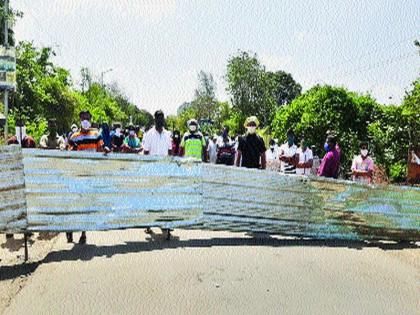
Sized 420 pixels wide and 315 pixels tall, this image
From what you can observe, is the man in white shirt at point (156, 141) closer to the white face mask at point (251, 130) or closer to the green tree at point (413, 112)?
the white face mask at point (251, 130)

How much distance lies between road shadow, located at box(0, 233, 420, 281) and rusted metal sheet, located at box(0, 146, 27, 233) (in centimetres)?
50

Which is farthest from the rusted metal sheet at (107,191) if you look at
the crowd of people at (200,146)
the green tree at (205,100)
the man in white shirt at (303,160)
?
the green tree at (205,100)

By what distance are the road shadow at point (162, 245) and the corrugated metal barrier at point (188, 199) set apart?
18cm

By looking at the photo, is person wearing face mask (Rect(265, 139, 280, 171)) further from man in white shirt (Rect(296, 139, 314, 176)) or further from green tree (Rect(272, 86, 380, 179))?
green tree (Rect(272, 86, 380, 179))

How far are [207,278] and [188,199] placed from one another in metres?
2.04

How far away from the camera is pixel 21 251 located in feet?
24.8

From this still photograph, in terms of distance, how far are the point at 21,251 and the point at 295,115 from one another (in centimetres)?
1954

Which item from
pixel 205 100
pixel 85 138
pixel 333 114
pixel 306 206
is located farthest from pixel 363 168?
pixel 205 100

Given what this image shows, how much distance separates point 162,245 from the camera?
7.61 m

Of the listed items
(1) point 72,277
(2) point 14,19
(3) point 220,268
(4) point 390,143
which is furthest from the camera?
(2) point 14,19

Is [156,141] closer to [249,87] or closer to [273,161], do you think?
[273,161]

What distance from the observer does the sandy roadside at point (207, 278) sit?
17.3ft

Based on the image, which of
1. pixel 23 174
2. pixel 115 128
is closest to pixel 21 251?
pixel 23 174

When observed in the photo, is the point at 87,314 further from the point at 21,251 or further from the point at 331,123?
the point at 331,123
